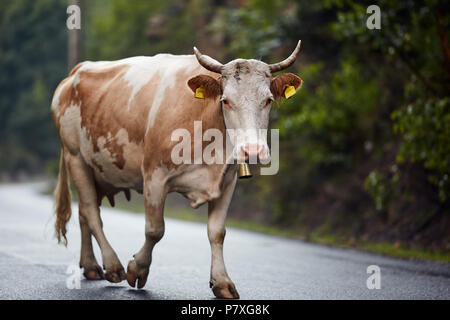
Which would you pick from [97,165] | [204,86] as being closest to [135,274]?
[97,165]

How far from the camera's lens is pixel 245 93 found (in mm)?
5887

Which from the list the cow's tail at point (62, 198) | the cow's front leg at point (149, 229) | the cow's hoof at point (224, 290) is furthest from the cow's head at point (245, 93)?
the cow's tail at point (62, 198)

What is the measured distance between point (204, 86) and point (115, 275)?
2.05 metres

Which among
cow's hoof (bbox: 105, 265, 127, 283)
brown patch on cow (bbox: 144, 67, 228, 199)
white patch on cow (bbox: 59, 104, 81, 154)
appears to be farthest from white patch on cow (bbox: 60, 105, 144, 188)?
cow's hoof (bbox: 105, 265, 127, 283)

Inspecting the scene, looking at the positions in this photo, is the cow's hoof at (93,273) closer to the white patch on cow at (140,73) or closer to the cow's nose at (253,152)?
the white patch on cow at (140,73)

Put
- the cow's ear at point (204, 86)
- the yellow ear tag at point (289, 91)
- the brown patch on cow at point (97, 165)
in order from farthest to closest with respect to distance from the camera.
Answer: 1. the brown patch on cow at point (97, 165)
2. the yellow ear tag at point (289, 91)
3. the cow's ear at point (204, 86)

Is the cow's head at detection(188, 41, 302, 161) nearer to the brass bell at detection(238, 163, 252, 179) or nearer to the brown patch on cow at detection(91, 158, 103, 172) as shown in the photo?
the brass bell at detection(238, 163, 252, 179)

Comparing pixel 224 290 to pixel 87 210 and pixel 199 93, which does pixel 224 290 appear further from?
pixel 87 210

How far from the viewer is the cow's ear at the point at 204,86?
607 centimetres

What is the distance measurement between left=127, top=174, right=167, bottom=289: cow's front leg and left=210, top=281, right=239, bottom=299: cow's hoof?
0.69 m
